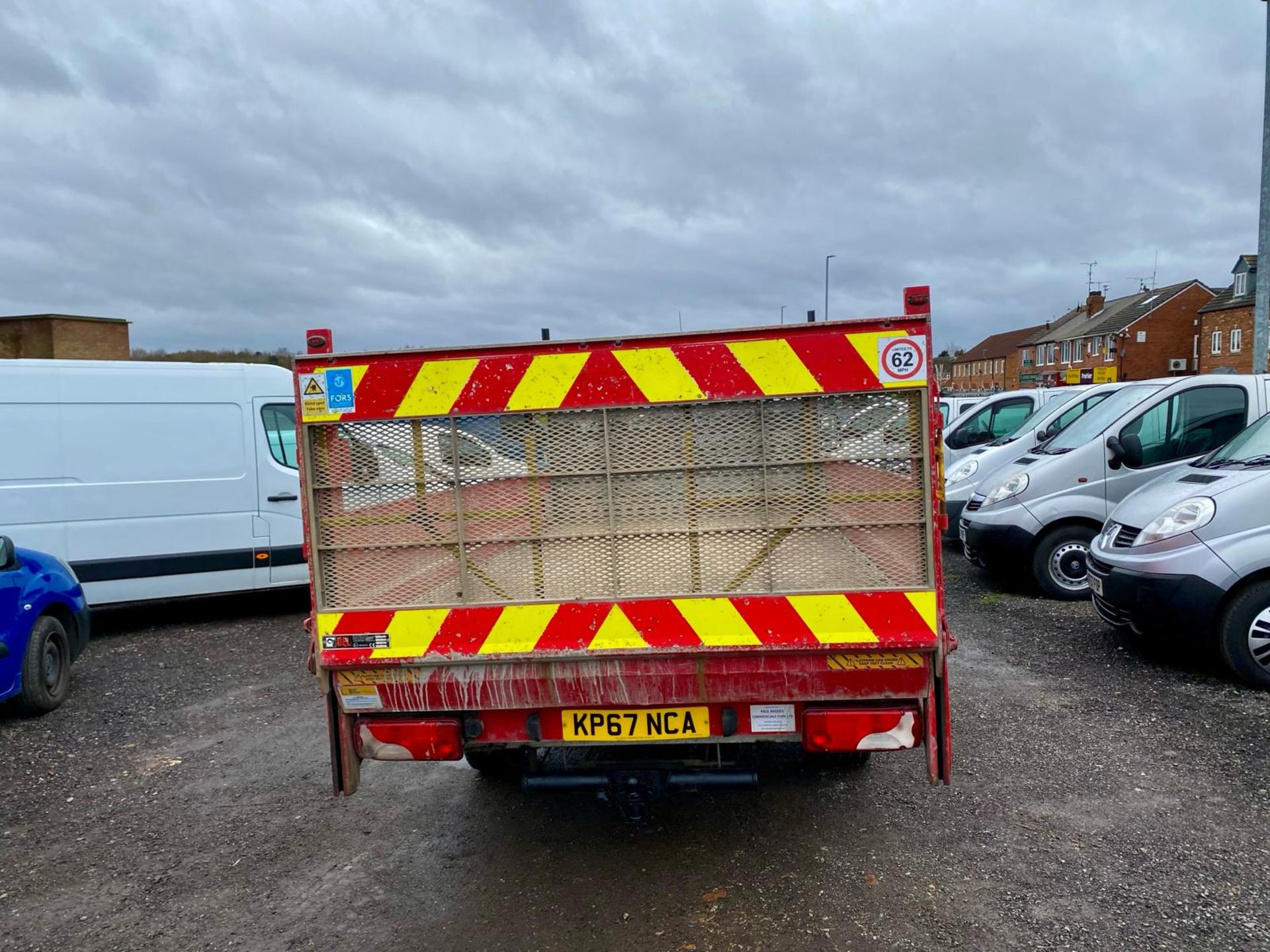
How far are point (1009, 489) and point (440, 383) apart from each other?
6.84m

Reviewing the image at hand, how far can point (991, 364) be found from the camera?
8694 centimetres

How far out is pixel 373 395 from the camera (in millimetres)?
3189

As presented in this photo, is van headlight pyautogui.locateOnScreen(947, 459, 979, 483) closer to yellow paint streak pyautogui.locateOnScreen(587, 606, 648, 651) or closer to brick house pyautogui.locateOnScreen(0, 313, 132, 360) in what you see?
yellow paint streak pyautogui.locateOnScreen(587, 606, 648, 651)

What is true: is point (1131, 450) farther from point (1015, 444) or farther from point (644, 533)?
point (644, 533)

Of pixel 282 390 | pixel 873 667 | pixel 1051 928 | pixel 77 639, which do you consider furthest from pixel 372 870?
pixel 282 390

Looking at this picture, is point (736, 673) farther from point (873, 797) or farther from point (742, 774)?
point (873, 797)

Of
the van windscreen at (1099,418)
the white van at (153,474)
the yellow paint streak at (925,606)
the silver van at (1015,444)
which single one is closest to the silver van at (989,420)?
the silver van at (1015,444)

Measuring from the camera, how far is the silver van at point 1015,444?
35.2ft

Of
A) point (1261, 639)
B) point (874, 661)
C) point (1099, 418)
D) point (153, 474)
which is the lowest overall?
point (1261, 639)

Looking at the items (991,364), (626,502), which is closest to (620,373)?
(626,502)

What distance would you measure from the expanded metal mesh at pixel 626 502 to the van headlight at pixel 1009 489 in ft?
19.4

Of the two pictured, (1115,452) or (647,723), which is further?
(1115,452)

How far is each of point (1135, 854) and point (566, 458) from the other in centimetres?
282

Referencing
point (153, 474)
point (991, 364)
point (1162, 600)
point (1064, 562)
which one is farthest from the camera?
point (991, 364)
